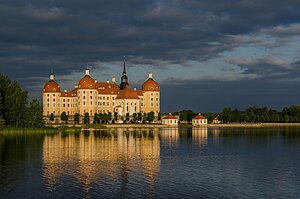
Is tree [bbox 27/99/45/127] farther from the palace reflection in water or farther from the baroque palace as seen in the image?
the baroque palace

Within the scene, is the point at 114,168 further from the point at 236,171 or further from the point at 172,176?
the point at 236,171

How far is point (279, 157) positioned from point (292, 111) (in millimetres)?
89850

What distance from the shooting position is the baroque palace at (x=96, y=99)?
105 metres

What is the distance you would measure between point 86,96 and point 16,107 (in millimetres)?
46889

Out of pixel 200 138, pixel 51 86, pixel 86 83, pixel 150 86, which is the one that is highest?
pixel 86 83

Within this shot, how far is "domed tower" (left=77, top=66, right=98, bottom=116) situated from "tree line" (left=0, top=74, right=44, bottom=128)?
4068 cm

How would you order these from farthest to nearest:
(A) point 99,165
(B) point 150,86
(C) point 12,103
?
(B) point 150,86 → (C) point 12,103 → (A) point 99,165

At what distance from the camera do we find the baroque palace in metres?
105

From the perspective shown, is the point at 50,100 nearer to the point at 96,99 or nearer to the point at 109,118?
the point at 96,99

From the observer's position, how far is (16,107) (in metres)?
57.6

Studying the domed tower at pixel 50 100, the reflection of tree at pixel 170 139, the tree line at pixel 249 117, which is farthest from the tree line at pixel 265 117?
the reflection of tree at pixel 170 139

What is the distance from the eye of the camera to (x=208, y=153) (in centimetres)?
3394

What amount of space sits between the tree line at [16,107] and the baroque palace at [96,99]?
4007cm

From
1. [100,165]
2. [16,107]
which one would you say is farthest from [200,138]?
[100,165]
